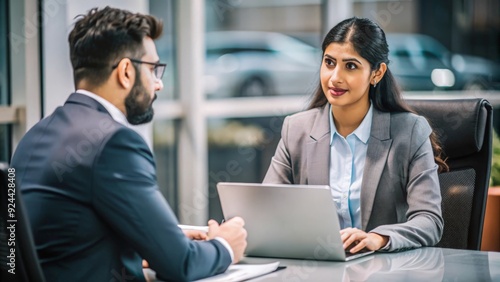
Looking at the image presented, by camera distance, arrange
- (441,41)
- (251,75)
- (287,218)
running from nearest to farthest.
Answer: (287,218), (251,75), (441,41)

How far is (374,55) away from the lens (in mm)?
2344

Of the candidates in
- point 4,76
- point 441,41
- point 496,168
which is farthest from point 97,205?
point 441,41

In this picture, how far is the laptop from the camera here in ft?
6.07

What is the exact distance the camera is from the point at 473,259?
195 cm

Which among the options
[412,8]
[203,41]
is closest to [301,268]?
[203,41]

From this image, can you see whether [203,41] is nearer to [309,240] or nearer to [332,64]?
[332,64]

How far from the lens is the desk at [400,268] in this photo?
1.76 m

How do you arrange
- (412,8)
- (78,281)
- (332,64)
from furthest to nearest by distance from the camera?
(412,8) < (332,64) < (78,281)

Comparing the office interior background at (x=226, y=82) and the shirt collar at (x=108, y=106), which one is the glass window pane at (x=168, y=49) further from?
the shirt collar at (x=108, y=106)

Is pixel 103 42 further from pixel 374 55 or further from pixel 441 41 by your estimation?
pixel 441 41

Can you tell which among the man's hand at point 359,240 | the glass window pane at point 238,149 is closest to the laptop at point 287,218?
the man's hand at point 359,240

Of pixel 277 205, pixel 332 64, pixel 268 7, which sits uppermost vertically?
pixel 268 7

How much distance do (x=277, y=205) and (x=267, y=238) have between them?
12 centimetres

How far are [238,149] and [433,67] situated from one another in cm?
233
